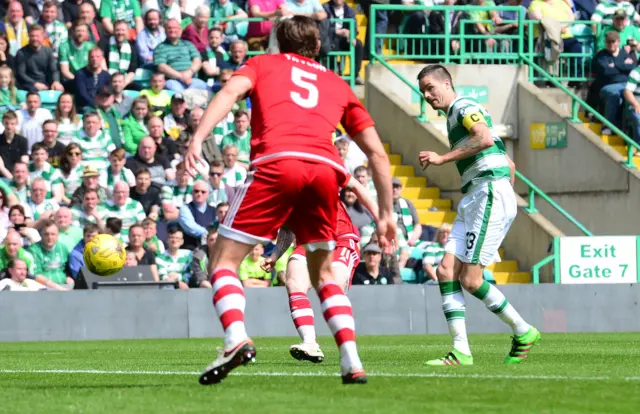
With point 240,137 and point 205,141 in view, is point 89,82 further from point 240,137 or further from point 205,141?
point 240,137

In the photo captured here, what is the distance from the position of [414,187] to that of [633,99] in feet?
13.7

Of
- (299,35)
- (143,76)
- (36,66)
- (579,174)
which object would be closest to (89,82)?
(36,66)

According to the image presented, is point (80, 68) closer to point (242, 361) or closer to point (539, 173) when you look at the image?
point (539, 173)

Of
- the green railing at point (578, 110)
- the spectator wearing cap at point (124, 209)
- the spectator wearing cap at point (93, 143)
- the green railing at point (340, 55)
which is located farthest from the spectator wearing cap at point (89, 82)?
the green railing at point (578, 110)

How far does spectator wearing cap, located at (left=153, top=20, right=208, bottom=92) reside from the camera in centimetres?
2261

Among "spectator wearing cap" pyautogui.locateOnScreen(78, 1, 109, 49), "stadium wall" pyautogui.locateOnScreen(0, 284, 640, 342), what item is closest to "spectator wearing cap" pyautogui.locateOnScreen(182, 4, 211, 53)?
"spectator wearing cap" pyautogui.locateOnScreen(78, 1, 109, 49)

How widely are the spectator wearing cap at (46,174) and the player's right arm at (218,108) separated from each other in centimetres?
1209

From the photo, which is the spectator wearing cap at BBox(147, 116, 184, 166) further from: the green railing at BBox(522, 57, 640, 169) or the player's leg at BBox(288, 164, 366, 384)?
the player's leg at BBox(288, 164, 366, 384)

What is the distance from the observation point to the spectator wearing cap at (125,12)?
75.7 ft

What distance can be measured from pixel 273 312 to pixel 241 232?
11.5m

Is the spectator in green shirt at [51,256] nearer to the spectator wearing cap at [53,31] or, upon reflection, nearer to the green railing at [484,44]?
the spectator wearing cap at [53,31]

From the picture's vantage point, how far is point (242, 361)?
780 cm

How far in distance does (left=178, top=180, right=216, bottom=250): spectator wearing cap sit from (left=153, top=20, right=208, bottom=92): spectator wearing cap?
2.79 metres

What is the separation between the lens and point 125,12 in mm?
23281
